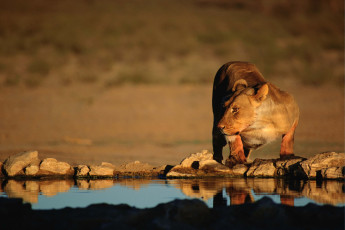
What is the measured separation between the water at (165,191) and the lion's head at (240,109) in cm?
95

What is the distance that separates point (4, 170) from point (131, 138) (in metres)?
7.59

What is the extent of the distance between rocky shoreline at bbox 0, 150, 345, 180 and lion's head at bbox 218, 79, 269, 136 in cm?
64

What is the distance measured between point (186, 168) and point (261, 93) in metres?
1.78

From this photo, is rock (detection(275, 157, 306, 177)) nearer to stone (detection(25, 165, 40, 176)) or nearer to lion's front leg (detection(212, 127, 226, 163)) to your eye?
lion's front leg (detection(212, 127, 226, 163))

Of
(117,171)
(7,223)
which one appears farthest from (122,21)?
(7,223)

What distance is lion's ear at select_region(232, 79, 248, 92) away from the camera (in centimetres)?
1274

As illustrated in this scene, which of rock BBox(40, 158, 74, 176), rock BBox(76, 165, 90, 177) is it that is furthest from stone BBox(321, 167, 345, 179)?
rock BBox(40, 158, 74, 176)

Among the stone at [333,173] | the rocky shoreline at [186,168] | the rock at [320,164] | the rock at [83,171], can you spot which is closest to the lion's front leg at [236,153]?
the rocky shoreline at [186,168]

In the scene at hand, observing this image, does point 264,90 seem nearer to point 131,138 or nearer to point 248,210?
point 248,210

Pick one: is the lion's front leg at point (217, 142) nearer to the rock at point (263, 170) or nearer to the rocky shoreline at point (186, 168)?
the rocky shoreline at point (186, 168)

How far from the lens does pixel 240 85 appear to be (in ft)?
42.2

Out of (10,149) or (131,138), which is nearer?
(10,149)

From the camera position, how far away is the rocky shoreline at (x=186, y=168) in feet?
37.5

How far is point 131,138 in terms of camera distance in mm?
19625
